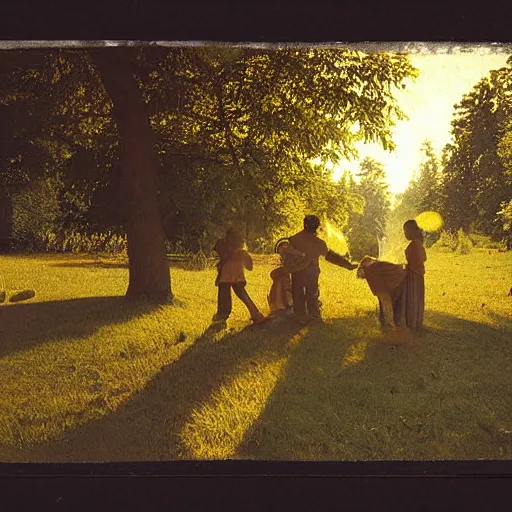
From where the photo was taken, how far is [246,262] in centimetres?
359

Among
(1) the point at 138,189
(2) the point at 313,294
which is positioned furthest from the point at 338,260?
(1) the point at 138,189

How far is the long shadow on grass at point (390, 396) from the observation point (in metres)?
3.41

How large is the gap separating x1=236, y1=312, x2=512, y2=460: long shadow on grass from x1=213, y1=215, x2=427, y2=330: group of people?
5.5 inches

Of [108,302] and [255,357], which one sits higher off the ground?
[108,302]

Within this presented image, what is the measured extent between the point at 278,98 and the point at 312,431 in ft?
6.93

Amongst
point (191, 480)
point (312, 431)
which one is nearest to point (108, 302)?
point (191, 480)

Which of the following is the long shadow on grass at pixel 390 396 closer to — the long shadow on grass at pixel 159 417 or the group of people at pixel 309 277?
the group of people at pixel 309 277

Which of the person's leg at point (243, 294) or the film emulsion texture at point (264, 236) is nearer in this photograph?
the film emulsion texture at point (264, 236)

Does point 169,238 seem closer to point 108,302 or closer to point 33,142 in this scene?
point 108,302

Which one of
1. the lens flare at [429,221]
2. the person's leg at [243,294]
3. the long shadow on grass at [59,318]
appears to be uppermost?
the lens flare at [429,221]

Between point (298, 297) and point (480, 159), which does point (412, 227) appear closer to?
point (480, 159)

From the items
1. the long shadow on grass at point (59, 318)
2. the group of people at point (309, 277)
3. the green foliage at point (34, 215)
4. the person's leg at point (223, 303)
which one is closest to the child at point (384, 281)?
the group of people at point (309, 277)

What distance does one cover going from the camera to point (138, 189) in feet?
11.9

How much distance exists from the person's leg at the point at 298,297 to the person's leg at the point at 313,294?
32 millimetres
